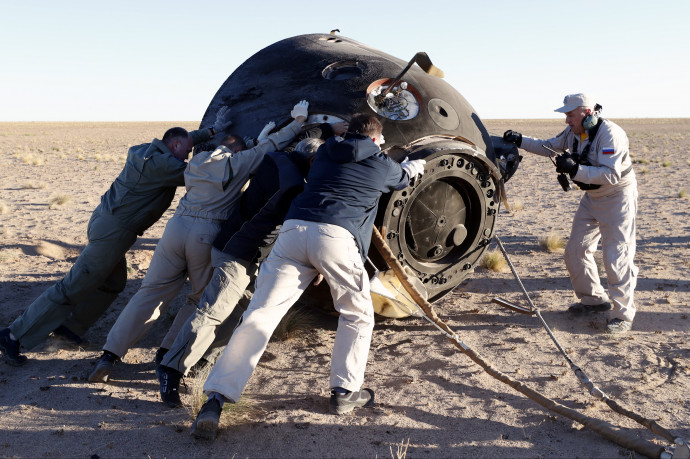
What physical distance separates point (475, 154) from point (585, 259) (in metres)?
1.80

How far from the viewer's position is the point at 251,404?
13.5 feet

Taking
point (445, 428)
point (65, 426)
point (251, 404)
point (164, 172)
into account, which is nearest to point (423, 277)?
point (445, 428)

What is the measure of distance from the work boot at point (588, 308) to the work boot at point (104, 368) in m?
4.33

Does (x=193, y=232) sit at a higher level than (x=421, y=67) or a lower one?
lower

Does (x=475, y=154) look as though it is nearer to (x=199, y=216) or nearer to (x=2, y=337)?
(x=199, y=216)

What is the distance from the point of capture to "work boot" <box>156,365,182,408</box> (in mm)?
4129

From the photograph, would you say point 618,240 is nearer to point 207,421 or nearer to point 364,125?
point 364,125

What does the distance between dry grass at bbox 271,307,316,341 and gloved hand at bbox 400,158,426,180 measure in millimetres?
1768

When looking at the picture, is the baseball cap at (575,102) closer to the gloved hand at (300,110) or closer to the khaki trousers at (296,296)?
the gloved hand at (300,110)

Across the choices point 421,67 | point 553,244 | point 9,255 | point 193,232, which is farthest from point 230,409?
point 553,244

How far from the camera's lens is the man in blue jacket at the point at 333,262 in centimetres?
375

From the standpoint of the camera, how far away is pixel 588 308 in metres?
6.00

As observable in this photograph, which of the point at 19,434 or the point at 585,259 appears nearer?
the point at 19,434

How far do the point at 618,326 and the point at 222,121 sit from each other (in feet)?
13.7
